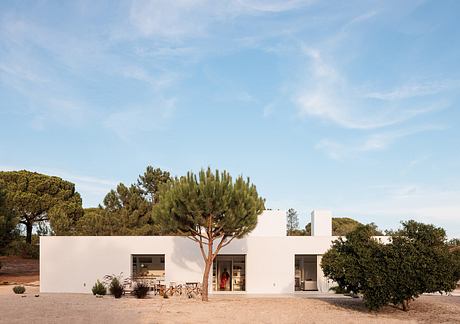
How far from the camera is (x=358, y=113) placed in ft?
75.4

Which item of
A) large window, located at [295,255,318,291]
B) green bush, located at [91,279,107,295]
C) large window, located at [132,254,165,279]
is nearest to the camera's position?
green bush, located at [91,279,107,295]

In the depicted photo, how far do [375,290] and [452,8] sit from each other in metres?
9.94

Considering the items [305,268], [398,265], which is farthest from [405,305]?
[305,268]

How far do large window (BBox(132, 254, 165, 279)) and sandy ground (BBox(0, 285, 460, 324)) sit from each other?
5449 millimetres

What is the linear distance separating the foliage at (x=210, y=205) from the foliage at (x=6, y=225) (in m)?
13.6

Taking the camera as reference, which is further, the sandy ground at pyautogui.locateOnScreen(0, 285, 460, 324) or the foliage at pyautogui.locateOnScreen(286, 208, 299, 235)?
the foliage at pyautogui.locateOnScreen(286, 208, 299, 235)

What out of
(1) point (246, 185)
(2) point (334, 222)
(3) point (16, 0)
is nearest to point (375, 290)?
(1) point (246, 185)

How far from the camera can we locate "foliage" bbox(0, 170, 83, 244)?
40500 millimetres

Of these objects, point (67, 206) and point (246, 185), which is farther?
point (67, 206)

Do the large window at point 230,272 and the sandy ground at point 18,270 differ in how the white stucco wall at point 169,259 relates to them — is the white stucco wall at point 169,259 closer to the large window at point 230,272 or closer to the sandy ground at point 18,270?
the large window at point 230,272

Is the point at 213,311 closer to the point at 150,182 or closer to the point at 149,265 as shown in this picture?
the point at 149,265

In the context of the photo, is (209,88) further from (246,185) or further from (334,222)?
(334,222)

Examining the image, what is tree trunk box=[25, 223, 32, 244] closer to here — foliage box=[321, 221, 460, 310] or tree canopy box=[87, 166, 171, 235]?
tree canopy box=[87, 166, 171, 235]

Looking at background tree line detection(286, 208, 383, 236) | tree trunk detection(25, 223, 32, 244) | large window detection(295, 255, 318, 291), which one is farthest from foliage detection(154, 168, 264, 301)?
background tree line detection(286, 208, 383, 236)
